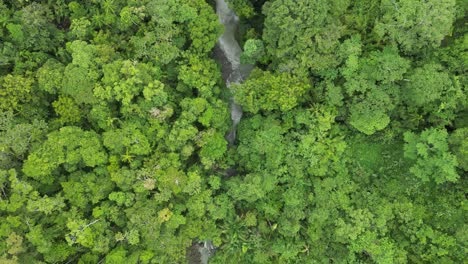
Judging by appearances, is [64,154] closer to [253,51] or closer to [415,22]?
[253,51]

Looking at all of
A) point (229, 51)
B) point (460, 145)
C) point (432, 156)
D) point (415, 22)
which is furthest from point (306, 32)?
point (460, 145)

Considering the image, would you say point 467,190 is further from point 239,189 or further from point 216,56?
point 216,56

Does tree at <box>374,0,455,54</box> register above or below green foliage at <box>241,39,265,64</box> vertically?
below

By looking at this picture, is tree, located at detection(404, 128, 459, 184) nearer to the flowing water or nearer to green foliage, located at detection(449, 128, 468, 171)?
green foliage, located at detection(449, 128, 468, 171)

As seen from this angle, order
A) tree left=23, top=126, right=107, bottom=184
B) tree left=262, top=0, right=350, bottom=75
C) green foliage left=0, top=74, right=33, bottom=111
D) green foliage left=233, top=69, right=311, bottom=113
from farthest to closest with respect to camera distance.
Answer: green foliage left=233, top=69, right=311, bottom=113 → green foliage left=0, top=74, right=33, bottom=111 → tree left=262, top=0, right=350, bottom=75 → tree left=23, top=126, right=107, bottom=184

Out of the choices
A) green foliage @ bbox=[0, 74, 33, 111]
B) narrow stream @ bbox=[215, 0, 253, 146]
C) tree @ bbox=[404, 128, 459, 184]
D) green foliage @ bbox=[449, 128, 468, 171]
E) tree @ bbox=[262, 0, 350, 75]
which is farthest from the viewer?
narrow stream @ bbox=[215, 0, 253, 146]

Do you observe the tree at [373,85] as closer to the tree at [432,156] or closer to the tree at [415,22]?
the tree at [415,22]

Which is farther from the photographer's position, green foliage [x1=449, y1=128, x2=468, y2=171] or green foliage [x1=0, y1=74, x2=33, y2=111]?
green foliage [x1=0, y1=74, x2=33, y2=111]

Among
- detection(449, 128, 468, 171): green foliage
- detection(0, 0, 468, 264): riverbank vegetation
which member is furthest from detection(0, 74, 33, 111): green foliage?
detection(449, 128, 468, 171): green foliage

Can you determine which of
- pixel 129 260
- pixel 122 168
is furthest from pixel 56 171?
pixel 129 260
